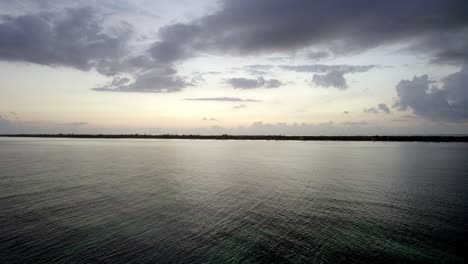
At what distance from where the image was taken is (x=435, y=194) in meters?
29.0

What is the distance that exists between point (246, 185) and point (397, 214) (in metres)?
17.5

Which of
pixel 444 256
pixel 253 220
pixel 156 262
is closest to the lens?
pixel 156 262

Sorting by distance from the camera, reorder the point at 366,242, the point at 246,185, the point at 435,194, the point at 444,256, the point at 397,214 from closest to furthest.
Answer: the point at 444,256 < the point at 366,242 < the point at 397,214 < the point at 435,194 < the point at 246,185

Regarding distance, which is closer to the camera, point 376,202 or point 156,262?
point 156,262

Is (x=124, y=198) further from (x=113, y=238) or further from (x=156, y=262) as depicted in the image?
(x=156, y=262)

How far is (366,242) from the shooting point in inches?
635

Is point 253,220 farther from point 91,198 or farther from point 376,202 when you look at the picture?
point 91,198

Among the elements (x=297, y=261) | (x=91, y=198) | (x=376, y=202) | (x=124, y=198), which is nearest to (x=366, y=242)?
(x=297, y=261)

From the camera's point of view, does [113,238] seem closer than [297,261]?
No

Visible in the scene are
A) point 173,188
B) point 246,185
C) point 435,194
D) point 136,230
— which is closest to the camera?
point 136,230

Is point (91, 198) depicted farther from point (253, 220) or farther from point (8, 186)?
point (253, 220)

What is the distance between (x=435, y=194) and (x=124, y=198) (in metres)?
33.2

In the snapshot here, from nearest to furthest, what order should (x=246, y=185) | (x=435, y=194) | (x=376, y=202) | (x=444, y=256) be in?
1. (x=444, y=256)
2. (x=376, y=202)
3. (x=435, y=194)
4. (x=246, y=185)

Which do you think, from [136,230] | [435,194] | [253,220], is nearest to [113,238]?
[136,230]
